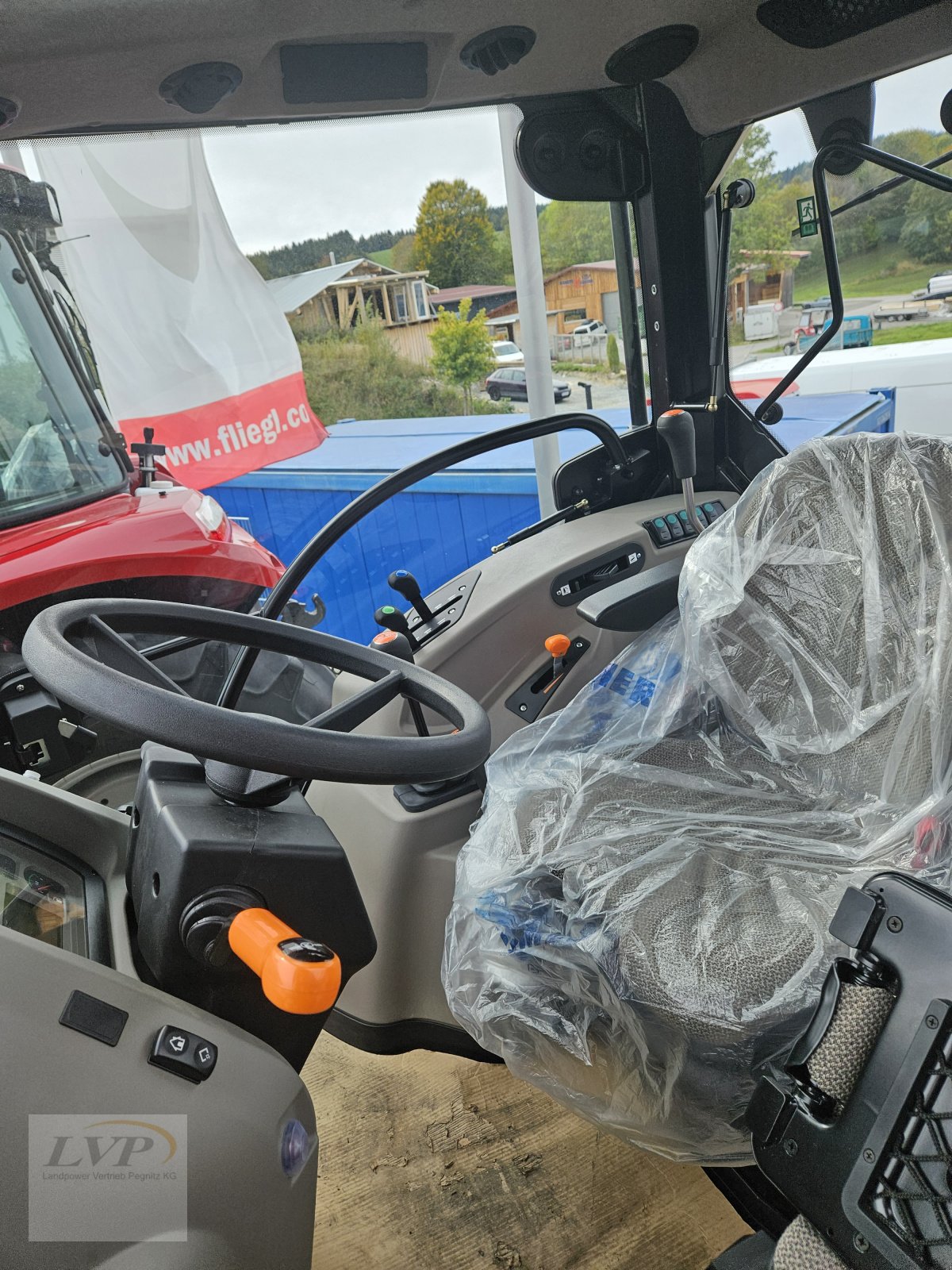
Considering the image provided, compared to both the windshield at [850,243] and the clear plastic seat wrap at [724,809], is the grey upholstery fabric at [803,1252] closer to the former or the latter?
the clear plastic seat wrap at [724,809]

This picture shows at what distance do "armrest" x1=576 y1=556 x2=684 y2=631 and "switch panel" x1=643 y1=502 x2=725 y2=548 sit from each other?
210 mm

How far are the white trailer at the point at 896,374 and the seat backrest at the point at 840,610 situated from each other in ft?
2.33

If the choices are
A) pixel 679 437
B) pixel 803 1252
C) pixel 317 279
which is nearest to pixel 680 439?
pixel 679 437

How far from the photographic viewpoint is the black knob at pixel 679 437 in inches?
69.8

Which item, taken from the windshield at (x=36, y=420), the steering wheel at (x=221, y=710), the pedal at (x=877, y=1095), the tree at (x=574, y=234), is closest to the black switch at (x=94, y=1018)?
the steering wheel at (x=221, y=710)

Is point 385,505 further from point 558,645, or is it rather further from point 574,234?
point 558,645

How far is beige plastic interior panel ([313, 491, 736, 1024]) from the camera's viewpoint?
1.59 metres

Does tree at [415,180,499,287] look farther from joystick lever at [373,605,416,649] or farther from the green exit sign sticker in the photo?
joystick lever at [373,605,416,649]

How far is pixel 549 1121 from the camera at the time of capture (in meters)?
1.50

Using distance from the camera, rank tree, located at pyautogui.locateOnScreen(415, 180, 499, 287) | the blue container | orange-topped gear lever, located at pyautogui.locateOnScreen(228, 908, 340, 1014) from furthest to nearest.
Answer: the blue container < tree, located at pyautogui.locateOnScreen(415, 180, 499, 287) < orange-topped gear lever, located at pyautogui.locateOnScreen(228, 908, 340, 1014)

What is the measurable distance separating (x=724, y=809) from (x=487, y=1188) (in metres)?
0.67

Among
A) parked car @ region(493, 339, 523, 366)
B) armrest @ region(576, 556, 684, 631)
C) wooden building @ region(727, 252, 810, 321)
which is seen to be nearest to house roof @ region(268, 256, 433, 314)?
parked car @ region(493, 339, 523, 366)

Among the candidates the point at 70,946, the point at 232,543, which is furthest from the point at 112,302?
the point at 70,946

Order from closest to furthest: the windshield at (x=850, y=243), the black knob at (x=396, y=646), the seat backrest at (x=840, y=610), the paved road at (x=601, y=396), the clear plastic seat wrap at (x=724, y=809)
Answer: the clear plastic seat wrap at (x=724, y=809) → the seat backrest at (x=840, y=610) → the black knob at (x=396, y=646) → the windshield at (x=850, y=243) → the paved road at (x=601, y=396)
